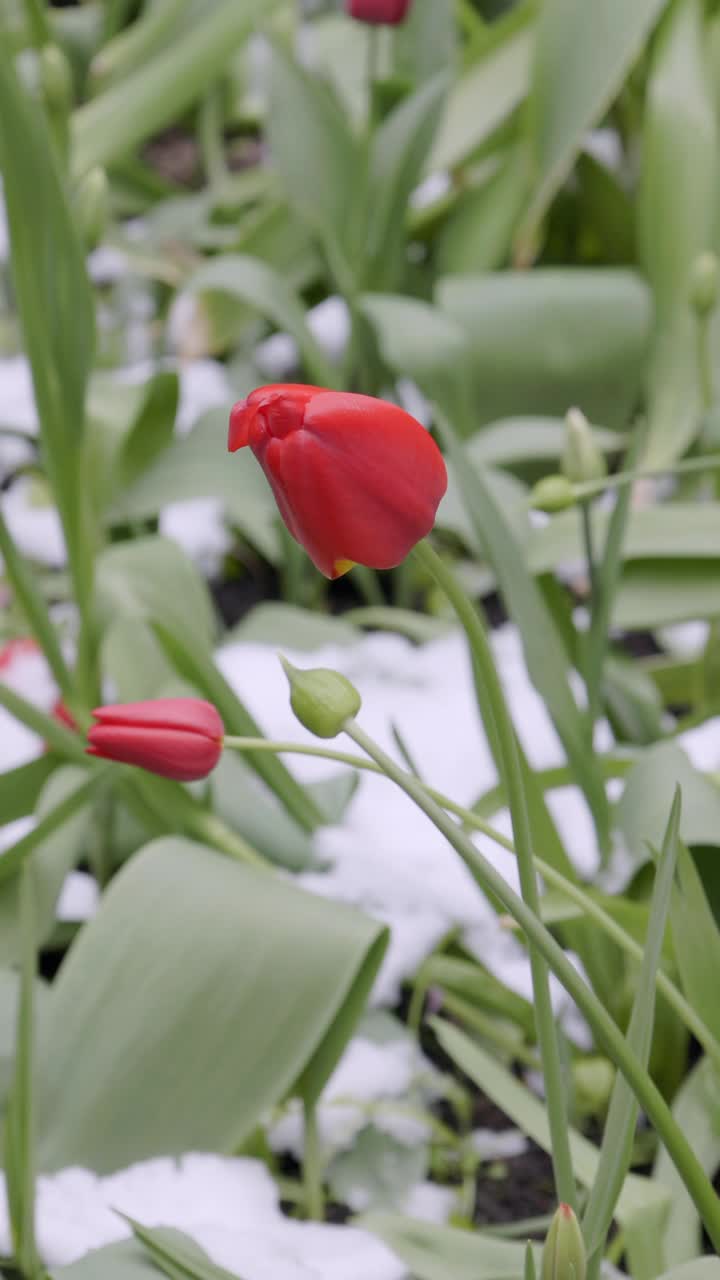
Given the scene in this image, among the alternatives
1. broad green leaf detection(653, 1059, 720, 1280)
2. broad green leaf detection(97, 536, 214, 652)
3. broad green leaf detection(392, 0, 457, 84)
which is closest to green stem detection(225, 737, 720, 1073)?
broad green leaf detection(653, 1059, 720, 1280)

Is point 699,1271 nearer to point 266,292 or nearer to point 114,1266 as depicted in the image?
point 114,1266

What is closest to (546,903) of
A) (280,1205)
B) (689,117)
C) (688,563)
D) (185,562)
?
(280,1205)

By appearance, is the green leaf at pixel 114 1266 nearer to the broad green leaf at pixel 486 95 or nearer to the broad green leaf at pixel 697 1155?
the broad green leaf at pixel 697 1155

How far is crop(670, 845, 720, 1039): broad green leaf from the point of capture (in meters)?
0.58

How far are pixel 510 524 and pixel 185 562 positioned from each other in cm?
23

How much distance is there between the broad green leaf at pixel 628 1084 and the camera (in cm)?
47

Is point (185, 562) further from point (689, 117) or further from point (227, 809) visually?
point (689, 117)

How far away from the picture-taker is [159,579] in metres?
1.04

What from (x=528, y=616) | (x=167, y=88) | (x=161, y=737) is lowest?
(x=528, y=616)

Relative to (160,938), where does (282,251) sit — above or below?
above

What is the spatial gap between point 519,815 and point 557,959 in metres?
0.05

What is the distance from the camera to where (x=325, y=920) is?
2.27ft

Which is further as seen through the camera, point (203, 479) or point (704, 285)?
point (203, 479)

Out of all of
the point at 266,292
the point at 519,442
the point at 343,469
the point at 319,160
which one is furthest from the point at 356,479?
the point at 319,160
